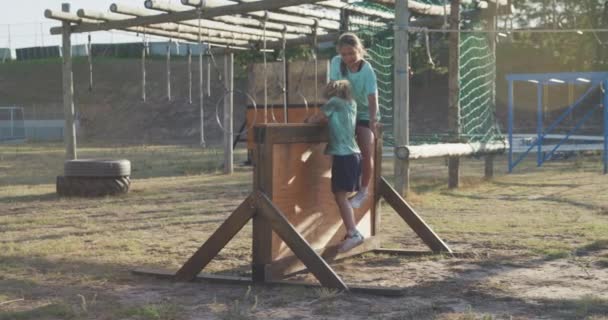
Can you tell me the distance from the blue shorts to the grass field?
0.63 metres

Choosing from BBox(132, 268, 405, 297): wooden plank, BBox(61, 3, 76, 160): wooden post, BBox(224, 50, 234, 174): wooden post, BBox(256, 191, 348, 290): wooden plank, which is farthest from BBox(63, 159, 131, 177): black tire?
BBox(256, 191, 348, 290): wooden plank

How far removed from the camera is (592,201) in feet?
38.8

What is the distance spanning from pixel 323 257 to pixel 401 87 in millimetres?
5212

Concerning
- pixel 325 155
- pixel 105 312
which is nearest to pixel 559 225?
pixel 325 155

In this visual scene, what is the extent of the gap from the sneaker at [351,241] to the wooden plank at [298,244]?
0.95m

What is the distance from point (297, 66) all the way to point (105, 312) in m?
12.0

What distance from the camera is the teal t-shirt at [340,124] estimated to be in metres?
6.46

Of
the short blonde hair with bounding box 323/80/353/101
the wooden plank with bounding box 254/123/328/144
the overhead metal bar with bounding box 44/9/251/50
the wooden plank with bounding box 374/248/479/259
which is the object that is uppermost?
the overhead metal bar with bounding box 44/9/251/50

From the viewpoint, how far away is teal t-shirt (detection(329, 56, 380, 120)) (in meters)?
6.71

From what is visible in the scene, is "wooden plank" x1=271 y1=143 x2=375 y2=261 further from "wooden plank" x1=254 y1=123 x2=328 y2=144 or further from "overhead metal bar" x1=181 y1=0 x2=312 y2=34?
"overhead metal bar" x1=181 y1=0 x2=312 y2=34

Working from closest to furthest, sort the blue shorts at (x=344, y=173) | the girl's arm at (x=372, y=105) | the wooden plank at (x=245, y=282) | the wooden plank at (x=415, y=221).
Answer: the wooden plank at (x=245, y=282) → the blue shorts at (x=344, y=173) → the girl's arm at (x=372, y=105) → the wooden plank at (x=415, y=221)

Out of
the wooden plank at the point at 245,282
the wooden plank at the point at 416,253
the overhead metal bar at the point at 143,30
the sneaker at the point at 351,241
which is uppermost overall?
the overhead metal bar at the point at 143,30

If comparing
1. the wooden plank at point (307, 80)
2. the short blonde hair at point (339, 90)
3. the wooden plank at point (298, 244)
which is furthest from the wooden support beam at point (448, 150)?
the wooden plank at point (298, 244)

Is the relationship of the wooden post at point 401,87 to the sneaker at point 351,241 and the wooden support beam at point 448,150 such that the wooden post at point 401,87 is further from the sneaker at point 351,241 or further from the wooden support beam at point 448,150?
the sneaker at point 351,241
